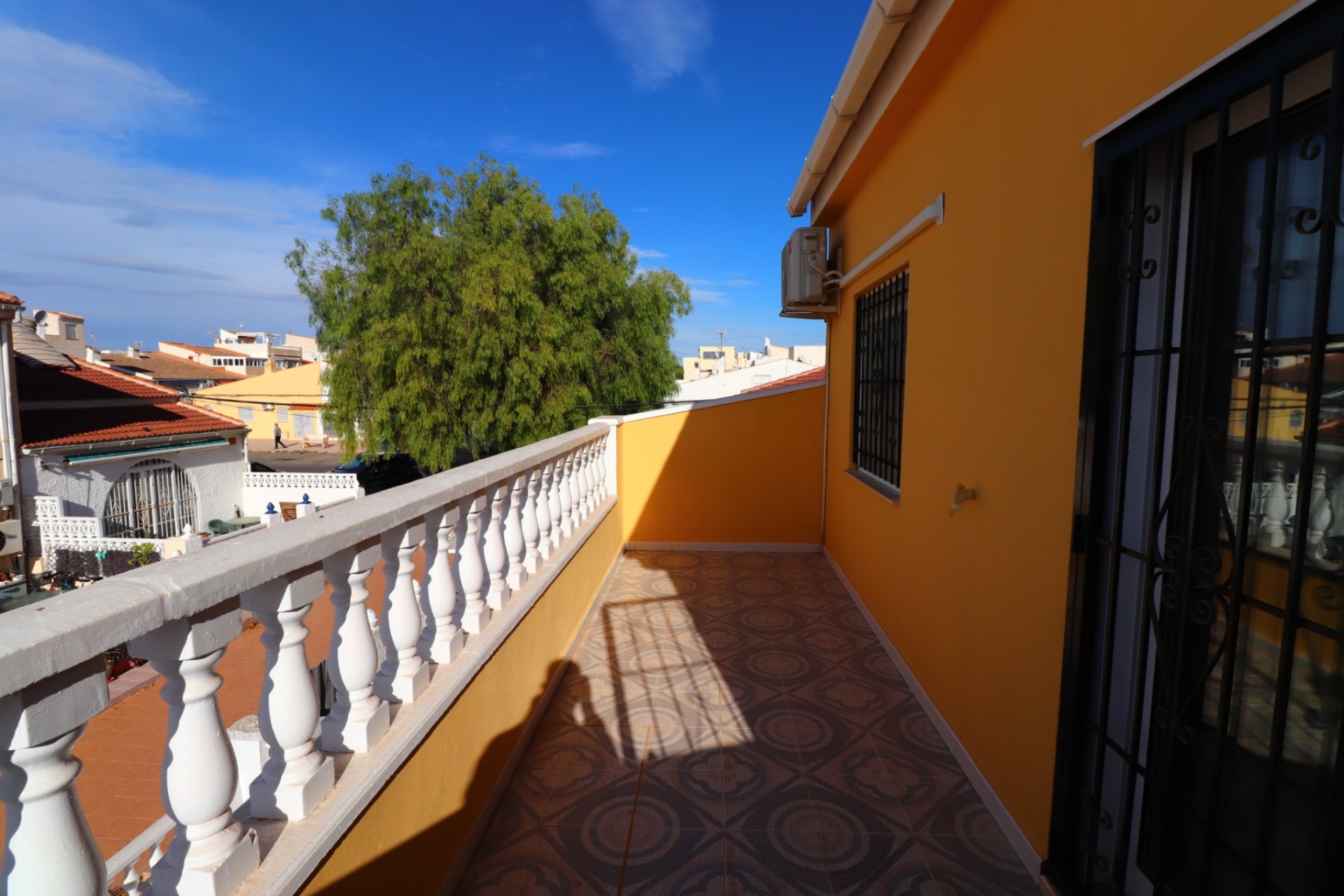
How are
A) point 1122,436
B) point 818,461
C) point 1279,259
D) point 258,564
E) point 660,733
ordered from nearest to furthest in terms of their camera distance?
1. point 258,564
2. point 1279,259
3. point 1122,436
4. point 660,733
5. point 818,461

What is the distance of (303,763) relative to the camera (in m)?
1.38

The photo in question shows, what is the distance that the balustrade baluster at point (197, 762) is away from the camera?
1041 mm

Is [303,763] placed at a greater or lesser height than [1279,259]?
lesser

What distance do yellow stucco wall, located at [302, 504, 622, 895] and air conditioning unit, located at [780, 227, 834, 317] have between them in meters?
3.33

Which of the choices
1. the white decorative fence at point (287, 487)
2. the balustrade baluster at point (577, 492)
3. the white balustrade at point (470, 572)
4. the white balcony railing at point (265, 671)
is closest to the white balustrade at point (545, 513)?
the balustrade baluster at point (577, 492)

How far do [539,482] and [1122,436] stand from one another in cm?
258

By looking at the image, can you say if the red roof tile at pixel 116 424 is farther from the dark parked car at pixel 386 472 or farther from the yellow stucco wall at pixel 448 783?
the yellow stucco wall at pixel 448 783

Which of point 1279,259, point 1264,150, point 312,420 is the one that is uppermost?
point 1264,150

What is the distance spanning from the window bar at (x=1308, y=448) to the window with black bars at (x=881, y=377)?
2.42 m

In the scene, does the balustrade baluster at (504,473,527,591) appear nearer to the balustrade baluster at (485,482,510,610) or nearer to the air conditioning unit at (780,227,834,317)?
the balustrade baluster at (485,482,510,610)

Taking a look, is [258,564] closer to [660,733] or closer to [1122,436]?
[1122,436]

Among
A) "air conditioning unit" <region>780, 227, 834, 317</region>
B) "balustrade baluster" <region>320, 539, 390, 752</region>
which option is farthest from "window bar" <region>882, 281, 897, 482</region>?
"balustrade baluster" <region>320, 539, 390, 752</region>

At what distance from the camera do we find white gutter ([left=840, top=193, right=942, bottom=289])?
298 cm

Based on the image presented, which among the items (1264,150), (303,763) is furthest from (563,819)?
(1264,150)
